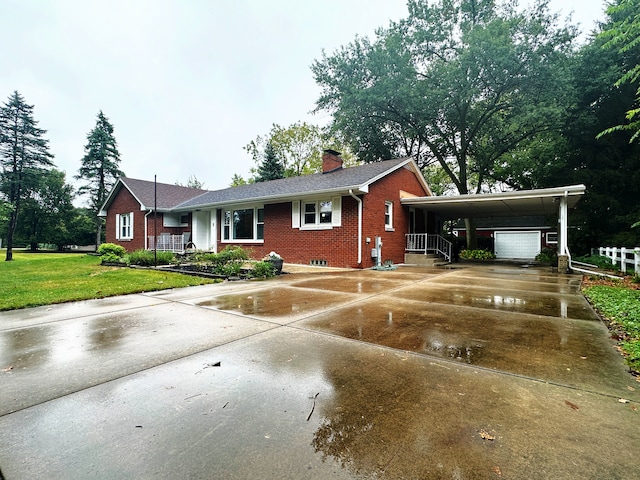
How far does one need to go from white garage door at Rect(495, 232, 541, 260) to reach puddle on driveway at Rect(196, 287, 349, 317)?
23.2 meters

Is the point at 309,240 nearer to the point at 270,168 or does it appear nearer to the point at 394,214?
the point at 394,214

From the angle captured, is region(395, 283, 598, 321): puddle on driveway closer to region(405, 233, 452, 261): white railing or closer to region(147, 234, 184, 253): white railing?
region(405, 233, 452, 261): white railing

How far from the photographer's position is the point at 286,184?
15023mm

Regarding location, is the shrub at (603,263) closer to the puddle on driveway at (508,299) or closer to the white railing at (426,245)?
the white railing at (426,245)

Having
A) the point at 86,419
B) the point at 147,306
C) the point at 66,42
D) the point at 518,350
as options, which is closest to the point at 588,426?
the point at 518,350

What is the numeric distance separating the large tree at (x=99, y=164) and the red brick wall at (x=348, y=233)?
23101 millimetres

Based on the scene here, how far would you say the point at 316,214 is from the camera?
12.4 metres

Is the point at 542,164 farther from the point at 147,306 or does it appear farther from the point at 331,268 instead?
the point at 147,306

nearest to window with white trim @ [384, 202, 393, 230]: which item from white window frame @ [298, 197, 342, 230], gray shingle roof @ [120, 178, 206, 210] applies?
white window frame @ [298, 197, 342, 230]

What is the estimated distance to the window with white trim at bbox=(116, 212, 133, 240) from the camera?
20031 millimetres

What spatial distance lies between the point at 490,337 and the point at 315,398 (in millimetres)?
2475

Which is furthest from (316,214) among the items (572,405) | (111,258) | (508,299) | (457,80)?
(457,80)

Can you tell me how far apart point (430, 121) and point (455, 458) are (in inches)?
837

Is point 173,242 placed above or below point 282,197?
below
